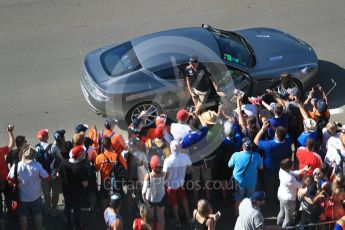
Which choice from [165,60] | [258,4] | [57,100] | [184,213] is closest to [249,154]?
[184,213]

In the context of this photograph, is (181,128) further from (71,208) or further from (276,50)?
(276,50)

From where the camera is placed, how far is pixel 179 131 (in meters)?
9.84

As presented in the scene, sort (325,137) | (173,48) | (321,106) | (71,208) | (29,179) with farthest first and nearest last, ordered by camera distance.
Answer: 1. (173,48)
2. (321,106)
3. (325,137)
4. (71,208)
5. (29,179)

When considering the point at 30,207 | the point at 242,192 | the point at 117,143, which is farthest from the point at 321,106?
the point at 30,207

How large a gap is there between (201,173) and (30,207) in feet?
9.15

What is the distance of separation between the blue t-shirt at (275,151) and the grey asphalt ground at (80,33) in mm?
3289

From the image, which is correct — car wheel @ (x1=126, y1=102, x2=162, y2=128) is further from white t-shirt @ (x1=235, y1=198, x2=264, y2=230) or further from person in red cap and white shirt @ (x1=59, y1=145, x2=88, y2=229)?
white t-shirt @ (x1=235, y1=198, x2=264, y2=230)

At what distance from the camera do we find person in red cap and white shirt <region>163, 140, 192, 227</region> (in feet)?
Result: 29.7

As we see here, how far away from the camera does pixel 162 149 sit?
9391 mm

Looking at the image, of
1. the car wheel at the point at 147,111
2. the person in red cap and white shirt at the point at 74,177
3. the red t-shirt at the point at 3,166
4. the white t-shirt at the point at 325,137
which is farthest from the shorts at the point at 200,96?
the red t-shirt at the point at 3,166

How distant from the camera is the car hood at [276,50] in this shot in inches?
486

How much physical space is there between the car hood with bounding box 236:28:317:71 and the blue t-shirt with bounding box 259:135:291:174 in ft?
9.80

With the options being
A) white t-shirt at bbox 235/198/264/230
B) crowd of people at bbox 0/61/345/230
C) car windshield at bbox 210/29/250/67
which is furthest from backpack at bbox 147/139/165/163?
car windshield at bbox 210/29/250/67

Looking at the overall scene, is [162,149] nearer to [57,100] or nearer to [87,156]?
[87,156]
